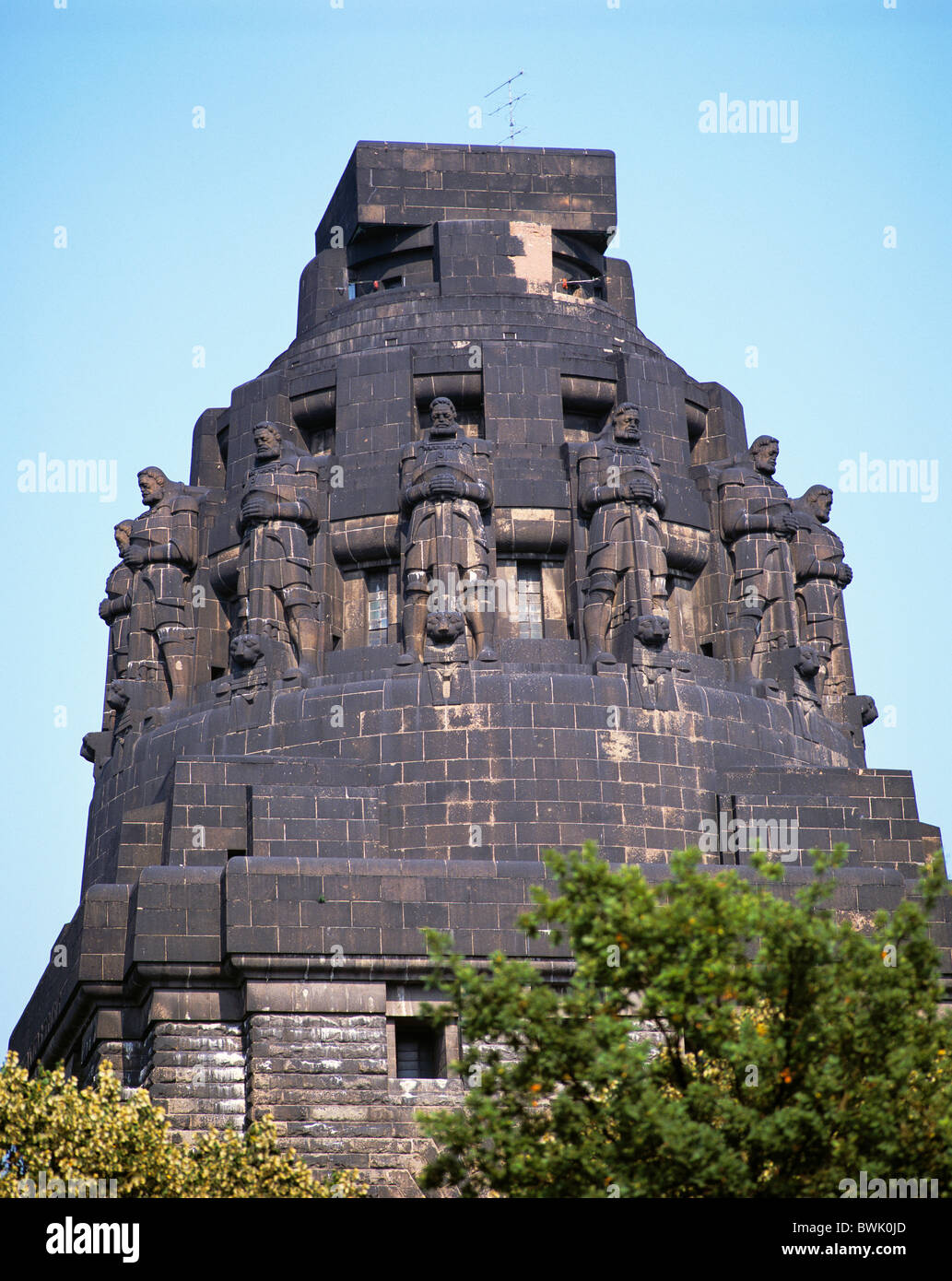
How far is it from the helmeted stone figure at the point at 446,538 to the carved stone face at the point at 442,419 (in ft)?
0.84

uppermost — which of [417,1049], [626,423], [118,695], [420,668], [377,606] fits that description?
[626,423]

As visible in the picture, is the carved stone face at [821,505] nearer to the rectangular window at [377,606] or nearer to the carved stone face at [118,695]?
the rectangular window at [377,606]

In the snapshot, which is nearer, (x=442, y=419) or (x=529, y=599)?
(x=442, y=419)

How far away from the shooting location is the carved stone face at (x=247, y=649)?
4319 cm

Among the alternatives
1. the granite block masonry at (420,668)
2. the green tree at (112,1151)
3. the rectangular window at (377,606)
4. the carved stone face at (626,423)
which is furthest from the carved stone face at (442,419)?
the green tree at (112,1151)

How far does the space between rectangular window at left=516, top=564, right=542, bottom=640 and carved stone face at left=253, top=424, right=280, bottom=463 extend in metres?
5.80

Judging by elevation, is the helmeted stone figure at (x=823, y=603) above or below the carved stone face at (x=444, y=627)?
above

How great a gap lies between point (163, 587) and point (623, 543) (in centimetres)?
1030

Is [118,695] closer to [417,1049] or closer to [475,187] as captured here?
[417,1049]

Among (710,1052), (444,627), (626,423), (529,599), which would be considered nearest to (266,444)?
(529,599)

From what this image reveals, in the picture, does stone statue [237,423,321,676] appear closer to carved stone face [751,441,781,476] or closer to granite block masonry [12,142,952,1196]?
granite block masonry [12,142,952,1196]

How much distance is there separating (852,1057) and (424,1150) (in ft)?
41.6

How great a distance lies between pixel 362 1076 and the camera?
35.5 m

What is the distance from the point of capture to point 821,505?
49.3 metres
